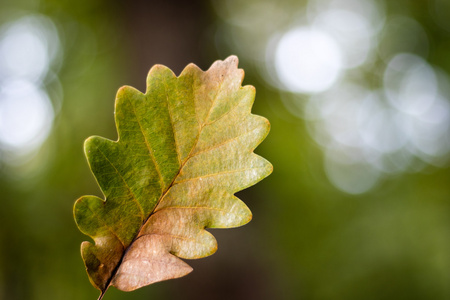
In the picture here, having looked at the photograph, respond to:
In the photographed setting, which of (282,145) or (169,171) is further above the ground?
(169,171)

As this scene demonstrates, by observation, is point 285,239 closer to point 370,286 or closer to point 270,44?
point 370,286

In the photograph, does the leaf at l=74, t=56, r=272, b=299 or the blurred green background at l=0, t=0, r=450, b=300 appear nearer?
the leaf at l=74, t=56, r=272, b=299

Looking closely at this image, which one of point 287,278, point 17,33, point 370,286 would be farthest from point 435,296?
point 17,33

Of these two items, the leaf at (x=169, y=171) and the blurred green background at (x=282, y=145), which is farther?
the blurred green background at (x=282, y=145)

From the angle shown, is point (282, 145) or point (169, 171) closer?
point (169, 171)
